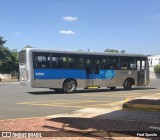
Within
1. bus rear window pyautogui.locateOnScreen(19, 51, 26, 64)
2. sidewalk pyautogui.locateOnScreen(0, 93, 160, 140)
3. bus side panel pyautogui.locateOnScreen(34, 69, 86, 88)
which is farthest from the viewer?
bus rear window pyautogui.locateOnScreen(19, 51, 26, 64)

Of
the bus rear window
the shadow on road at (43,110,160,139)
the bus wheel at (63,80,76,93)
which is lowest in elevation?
the shadow on road at (43,110,160,139)

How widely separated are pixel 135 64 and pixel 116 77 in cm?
216

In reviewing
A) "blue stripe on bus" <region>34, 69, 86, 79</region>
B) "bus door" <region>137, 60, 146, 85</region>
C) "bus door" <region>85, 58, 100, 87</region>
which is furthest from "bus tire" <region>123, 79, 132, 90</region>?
"blue stripe on bus" <region>34, 69, 86, 79</region>

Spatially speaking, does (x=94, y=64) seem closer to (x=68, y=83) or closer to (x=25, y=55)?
(x=68, y=83)

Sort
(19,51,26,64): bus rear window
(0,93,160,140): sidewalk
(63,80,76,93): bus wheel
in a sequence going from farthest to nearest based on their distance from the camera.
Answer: (63,80,76,93): bus wheel
(19,51,26,64): bus rear window
(0,93,160,140): sidewalk

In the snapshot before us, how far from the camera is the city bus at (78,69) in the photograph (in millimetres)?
22594

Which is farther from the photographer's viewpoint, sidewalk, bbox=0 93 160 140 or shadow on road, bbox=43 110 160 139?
shadow on road, bbox=43 110 160 139

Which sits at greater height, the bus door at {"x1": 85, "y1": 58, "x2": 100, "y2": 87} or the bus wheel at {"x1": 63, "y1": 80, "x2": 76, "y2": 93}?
the bus door at {"x1": 85, "y1": 58, "x2": 100, "y2": 87}

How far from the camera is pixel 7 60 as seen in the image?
64.5 m

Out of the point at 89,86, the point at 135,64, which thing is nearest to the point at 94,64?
the point at 89,86

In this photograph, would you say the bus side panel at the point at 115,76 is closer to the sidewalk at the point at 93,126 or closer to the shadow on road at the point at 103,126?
the sidewalk at the point at 93,126

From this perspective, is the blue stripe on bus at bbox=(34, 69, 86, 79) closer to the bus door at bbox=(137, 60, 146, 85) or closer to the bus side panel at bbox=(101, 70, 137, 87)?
the bus side panel at bbox=(101, 70, 137, 87)

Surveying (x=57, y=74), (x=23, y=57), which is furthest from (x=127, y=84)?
(x=23, y=57)

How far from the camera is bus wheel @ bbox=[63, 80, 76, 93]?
23938 millimetres
